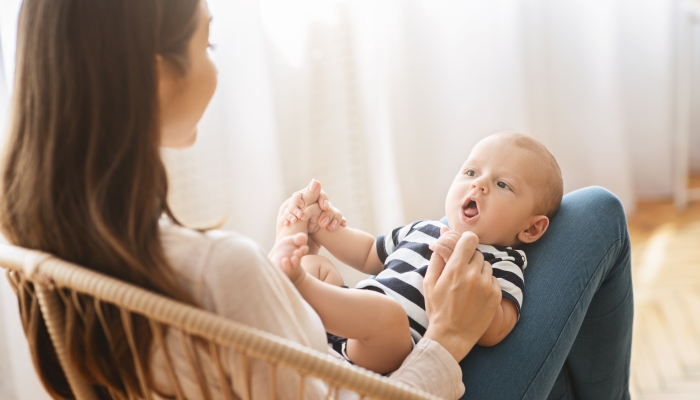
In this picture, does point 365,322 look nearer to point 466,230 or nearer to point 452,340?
point 452,340

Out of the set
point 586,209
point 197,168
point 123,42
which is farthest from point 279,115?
point 123,42

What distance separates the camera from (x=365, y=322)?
0.93 m

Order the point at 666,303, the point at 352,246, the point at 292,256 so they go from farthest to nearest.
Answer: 1. the point at 666,303
2. the point at 352,246
3. the point at 292,256

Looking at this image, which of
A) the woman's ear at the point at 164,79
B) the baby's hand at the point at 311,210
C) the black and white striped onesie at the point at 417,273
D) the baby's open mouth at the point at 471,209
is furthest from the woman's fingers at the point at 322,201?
the woman's ear at the point at 164,79

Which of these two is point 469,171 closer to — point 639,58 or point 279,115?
point 279,115

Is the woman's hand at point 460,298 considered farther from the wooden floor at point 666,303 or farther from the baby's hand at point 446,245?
the wooden floor at point 666,303

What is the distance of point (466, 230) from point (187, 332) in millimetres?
652

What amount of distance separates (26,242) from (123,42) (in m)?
0.28

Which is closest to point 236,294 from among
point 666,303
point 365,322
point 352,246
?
point 365,322

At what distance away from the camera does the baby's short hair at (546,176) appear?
4.09ft

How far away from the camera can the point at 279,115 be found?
7.29 ft

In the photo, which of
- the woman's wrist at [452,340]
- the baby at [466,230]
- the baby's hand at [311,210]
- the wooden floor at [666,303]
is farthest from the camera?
the wooden floor at [666,303]

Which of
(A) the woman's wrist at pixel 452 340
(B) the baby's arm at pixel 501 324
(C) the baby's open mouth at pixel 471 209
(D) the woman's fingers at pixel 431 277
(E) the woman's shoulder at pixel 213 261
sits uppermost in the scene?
(E) the woman's shoulder at pixel 213 261

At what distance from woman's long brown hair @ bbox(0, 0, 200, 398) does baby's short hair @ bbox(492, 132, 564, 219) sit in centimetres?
72
